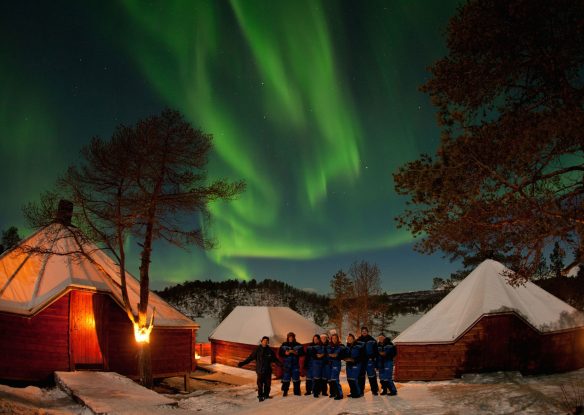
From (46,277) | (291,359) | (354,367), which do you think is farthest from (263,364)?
(46,277)

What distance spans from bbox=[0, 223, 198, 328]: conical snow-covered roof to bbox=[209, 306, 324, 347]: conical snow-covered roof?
9.93 metres

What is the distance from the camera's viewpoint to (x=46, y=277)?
1647cm

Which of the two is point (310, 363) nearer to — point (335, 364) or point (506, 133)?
point (335, 364)

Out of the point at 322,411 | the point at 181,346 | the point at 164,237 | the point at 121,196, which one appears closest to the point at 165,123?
the point at 121,196

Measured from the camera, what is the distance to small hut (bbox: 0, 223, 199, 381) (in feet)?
46.9

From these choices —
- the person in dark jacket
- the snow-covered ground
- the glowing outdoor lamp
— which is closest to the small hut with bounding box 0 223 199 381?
the glowing outdoor lamp

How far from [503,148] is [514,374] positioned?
36.5ft

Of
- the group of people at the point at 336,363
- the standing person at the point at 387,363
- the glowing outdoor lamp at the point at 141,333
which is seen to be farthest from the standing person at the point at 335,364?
the glowing outdoor lamp at the point at 141,333

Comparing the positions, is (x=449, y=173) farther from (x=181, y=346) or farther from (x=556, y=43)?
(x=181, y=346)

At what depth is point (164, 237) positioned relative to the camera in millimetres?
16516

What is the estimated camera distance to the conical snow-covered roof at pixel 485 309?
707 inches

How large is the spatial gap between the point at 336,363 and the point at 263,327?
59.0 ft

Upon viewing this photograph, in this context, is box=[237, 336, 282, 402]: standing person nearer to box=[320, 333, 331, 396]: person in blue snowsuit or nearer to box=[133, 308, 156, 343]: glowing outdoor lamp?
box=[320, 333, 331, 396]: person in blue snowsuit

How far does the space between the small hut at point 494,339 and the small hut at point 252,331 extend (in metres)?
11.4
